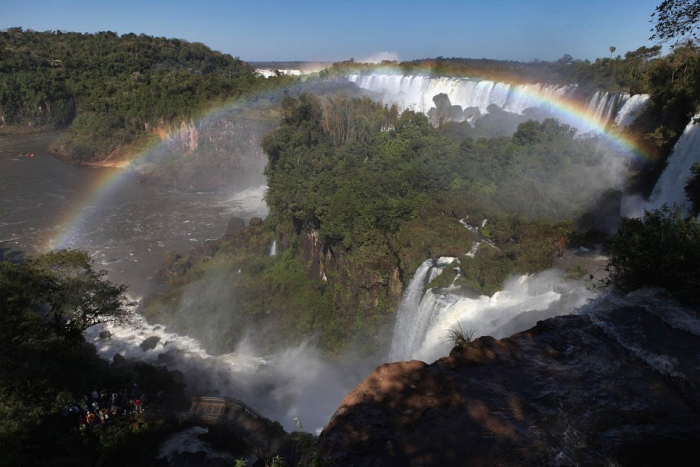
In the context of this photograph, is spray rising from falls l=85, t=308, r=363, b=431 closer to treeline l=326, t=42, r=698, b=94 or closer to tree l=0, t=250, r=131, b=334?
tree l=0, t=250, r=131, b=334

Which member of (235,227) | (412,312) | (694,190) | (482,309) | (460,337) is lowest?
(235,227)

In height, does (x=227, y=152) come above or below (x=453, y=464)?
below

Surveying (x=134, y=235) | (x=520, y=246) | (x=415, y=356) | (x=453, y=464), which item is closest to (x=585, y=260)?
(x=520, y=246)

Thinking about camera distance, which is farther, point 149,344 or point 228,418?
point 149,344

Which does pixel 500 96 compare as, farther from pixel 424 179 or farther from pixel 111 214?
pixel 111 214

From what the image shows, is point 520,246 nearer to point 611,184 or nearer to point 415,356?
point 415,356

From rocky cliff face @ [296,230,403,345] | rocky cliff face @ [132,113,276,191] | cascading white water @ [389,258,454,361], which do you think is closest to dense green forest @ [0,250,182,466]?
cascading white water @ [389,258,454,361]

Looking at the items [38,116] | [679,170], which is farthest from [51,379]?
[38,116]
